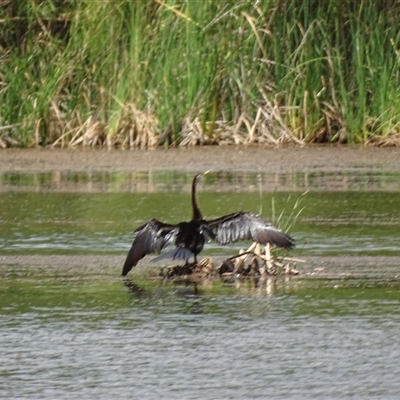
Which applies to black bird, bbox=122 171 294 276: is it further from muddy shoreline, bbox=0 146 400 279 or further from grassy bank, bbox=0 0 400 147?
grassy bank, bbox=0 0 400 147

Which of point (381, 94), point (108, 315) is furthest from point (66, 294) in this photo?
point (381, 94)

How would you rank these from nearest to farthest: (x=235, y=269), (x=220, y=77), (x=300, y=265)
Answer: (x=235, y=269), (x=300, y=265), (x=220, y=77)

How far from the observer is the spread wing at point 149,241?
902cm

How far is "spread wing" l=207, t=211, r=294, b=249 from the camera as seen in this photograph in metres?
9.01

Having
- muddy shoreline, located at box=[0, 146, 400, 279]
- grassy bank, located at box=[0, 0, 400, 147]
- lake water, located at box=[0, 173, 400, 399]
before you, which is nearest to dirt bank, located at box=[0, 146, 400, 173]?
muddy shoreline, located at box=[0, 146, 400, 279]

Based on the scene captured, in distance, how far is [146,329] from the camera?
7477 mm

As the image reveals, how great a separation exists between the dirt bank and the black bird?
18.8 feet

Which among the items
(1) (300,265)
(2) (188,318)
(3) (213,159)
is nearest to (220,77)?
(3) (213,159)

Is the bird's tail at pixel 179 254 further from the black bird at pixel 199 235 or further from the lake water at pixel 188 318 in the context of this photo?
the lake water at pixel 188 318

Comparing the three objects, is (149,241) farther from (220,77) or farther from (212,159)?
(220,77)

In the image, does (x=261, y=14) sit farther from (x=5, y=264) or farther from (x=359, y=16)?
(x=5, y=264)

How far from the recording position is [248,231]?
9.02m

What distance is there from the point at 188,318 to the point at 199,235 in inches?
54.3

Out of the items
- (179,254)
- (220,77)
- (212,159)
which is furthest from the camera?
(220,77)
